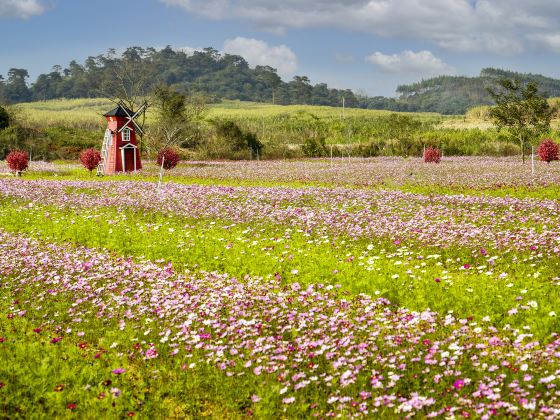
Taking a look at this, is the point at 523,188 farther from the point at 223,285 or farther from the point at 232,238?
the point at 223,285

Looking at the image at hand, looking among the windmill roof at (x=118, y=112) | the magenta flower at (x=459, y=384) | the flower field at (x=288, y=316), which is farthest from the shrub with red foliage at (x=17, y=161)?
the magenta flower at (x=459, y=384)

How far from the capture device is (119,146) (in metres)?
50.0

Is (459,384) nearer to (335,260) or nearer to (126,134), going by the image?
(335,260)

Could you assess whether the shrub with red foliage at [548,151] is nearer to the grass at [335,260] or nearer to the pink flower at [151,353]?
the grass at [335,260]

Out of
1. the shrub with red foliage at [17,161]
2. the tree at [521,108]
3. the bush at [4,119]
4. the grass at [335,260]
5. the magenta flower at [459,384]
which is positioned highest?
the bush at [4,119]

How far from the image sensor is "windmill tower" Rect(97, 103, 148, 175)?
49844 millimetres

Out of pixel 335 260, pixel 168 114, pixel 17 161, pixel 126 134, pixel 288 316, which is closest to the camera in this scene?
pixel 288 316

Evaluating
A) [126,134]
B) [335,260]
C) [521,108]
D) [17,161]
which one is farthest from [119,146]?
[335,260]

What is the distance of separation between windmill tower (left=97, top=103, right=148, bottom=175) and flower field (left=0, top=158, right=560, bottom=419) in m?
32.4

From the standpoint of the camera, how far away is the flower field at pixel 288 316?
6.63m

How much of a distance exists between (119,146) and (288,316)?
44.6 metres

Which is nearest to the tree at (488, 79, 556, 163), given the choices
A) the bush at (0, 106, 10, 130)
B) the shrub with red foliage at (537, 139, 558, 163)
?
the shrub with red foliage at (537, 139, 558, 163)

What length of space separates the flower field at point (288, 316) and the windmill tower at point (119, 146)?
106ft

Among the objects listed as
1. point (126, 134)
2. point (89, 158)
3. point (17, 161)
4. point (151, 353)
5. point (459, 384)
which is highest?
point (126, 134)
